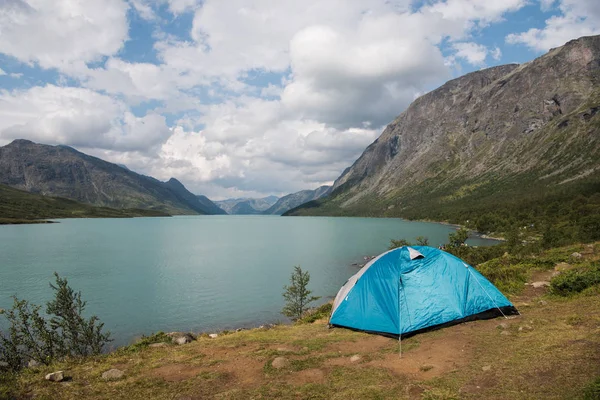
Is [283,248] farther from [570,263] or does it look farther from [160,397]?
[160,397]

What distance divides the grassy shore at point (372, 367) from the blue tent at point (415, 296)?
67 cm

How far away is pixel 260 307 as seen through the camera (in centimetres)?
4822

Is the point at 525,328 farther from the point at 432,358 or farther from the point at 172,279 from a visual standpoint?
the point at 172,279

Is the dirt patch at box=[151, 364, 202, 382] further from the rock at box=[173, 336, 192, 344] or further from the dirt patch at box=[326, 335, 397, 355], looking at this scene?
the dirt patch at box=[326, 335, 397, 355]

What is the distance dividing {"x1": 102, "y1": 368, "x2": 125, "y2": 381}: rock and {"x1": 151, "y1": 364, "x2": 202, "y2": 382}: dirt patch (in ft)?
3.71

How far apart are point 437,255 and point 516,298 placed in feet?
21.5

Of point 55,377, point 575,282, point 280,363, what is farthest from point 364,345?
point 575,282

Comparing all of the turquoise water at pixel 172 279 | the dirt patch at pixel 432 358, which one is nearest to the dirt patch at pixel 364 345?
the dirt patch at pixel 432 358

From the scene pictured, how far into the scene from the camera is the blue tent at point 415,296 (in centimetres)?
1662

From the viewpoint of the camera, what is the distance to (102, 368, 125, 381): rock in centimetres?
1230

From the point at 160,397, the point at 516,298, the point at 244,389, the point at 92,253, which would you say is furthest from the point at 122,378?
the point at 92,253

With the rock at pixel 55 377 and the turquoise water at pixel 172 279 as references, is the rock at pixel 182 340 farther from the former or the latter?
the turquoise water at pixel 172 279

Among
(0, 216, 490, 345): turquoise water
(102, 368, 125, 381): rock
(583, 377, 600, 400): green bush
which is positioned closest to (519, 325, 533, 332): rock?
(583, 377, 600, 400): green bush

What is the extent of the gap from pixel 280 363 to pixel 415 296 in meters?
7.96
